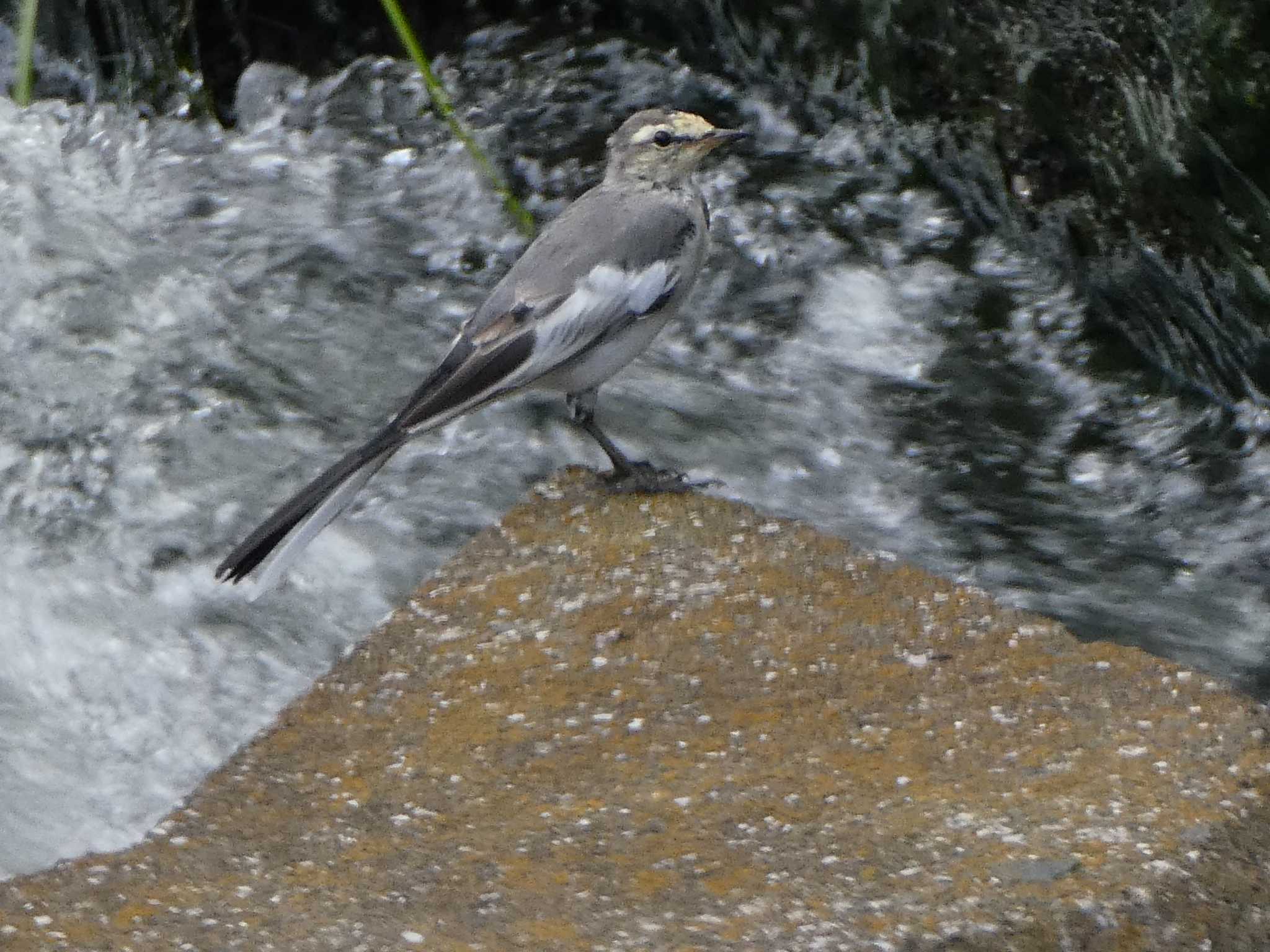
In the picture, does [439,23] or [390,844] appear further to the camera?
[439,23]

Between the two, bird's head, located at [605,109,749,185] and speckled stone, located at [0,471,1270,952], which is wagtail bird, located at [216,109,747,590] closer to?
bird's head, located at [605,109,749,185]

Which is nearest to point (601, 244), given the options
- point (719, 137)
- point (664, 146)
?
point (664, 146)

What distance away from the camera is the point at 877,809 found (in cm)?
296

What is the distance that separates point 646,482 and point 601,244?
0.73 m

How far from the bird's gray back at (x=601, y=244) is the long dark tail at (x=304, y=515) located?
57 centimetres

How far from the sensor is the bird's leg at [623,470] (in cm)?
443

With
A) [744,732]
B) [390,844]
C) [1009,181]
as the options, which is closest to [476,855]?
[390,844]

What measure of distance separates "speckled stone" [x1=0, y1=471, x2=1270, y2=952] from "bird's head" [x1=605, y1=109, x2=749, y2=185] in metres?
1.64

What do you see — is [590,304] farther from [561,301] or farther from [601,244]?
[601,244]

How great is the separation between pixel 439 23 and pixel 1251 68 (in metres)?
3.98

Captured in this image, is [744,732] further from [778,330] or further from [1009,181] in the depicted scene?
[1009,181]

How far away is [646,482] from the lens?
451 cm

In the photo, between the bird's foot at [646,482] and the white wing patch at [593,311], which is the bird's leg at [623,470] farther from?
the white wing patch at [593,311]

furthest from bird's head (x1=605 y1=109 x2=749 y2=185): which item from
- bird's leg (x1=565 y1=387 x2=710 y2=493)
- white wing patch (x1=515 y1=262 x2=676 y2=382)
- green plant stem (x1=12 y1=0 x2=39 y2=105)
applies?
green plant stem (x1=12 y1=0 x2=39 y2=105)
